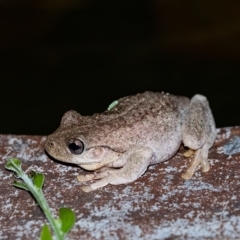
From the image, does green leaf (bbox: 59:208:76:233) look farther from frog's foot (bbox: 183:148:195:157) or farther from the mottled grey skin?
frog's foot (bbox: 183:148:195:157)

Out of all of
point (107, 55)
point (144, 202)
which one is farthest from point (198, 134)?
point (107, 55)

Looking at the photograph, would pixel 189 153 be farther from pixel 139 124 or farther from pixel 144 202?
pixel 144 202

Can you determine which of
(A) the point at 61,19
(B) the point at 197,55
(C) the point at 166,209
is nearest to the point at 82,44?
(A) the point at 61,19

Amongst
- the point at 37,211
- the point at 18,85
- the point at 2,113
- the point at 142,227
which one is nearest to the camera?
the point at 142,227

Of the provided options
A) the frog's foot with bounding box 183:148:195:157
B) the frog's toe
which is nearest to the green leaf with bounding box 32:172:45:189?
the frog's toe

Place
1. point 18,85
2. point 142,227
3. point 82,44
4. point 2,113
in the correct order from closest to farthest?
1. point 142,227
2. point 2,113
3. point 18,85
4. point 82,44

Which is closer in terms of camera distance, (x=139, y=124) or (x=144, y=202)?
(x=144, y=202)

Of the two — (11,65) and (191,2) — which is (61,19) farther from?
(191,2)
